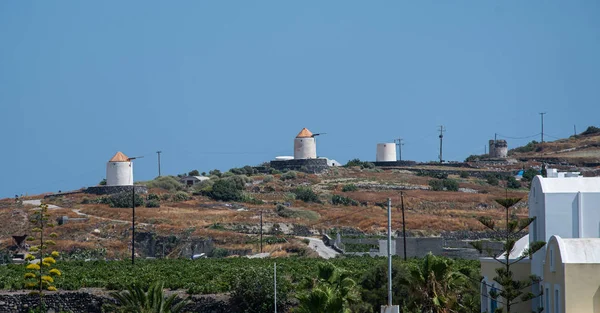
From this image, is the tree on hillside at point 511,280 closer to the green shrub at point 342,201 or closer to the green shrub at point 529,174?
the green shrub at point 342,201

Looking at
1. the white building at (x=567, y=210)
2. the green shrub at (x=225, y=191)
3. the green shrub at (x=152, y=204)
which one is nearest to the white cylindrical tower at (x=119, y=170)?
the green shrub at (x=225, y=191)

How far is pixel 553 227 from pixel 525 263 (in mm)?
1587

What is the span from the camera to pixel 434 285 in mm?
33875

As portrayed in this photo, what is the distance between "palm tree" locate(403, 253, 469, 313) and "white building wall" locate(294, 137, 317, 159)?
6940cm

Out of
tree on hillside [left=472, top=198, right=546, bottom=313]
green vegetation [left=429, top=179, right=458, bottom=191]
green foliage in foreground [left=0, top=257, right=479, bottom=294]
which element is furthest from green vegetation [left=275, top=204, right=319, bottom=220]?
tree on hillside [left=472, top=198, right=546, bottom=313]

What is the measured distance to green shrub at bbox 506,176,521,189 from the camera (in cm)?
10125

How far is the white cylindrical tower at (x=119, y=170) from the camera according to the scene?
92.8 meters

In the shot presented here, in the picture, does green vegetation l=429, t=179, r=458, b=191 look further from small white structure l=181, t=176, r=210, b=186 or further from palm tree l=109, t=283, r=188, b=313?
palm tree l=109, t=283, r=188, b=313

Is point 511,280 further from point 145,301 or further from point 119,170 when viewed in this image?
point 119,170

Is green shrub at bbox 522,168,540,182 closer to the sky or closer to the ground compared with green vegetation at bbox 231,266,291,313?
closer to the sky

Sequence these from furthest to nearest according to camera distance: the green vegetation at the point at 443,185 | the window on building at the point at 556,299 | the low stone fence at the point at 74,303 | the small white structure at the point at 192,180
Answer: the small white structure at the point at 192,180
the green vegetation at the point at 443,185
the low stone fence at the point at 74,303
the window on building at the point at 556,299

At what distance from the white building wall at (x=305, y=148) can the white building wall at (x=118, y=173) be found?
1781cm

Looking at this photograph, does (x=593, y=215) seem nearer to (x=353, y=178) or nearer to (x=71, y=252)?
(x=71, y=252)

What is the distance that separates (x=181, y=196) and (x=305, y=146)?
58.3ft
